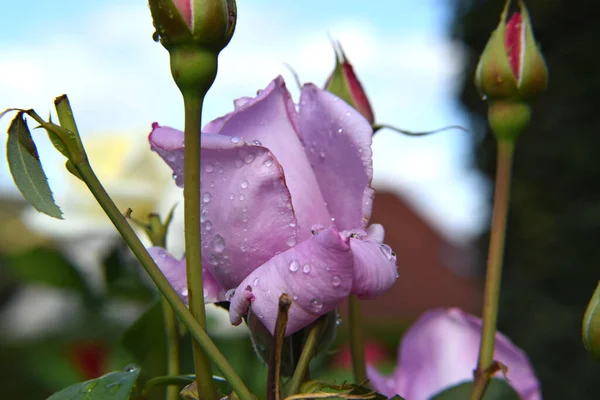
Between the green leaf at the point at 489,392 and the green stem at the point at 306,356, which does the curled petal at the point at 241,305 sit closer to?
the green stem at the point at 306,356

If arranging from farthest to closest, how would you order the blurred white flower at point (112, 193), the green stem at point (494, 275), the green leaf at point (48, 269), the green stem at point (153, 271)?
the blurred white flower at point (112, 193), the green leaf at point (48, 269), the green stem at point (494, 275), the green stem at point (153, 271)

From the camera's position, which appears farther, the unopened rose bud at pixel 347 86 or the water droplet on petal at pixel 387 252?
the unopened rose bud at pixel 347 86

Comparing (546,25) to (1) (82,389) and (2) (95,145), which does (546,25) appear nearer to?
(2) (95,145)

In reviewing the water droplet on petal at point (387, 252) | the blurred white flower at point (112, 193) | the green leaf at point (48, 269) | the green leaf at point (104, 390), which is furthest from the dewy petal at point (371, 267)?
the blurred white flower at point (112, 193)

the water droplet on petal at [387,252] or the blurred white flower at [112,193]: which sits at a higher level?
the water droplet on petal at [387,252]

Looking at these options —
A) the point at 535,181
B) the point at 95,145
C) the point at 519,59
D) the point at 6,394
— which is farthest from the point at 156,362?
the point at 535,181

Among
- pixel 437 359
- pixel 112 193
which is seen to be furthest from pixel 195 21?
pixel 112 193

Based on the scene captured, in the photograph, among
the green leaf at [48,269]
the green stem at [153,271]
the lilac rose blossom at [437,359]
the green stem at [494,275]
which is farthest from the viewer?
the green leaf at [48,269]

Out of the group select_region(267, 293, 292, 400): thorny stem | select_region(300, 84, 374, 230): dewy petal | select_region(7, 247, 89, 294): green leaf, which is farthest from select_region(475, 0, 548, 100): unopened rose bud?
select_region(7, 247, 89, 294): green leaf

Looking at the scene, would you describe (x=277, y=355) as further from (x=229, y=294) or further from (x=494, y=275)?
(x=494, y=275)

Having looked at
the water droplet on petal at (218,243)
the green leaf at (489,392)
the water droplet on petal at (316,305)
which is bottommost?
the green leaf at (489,392)
